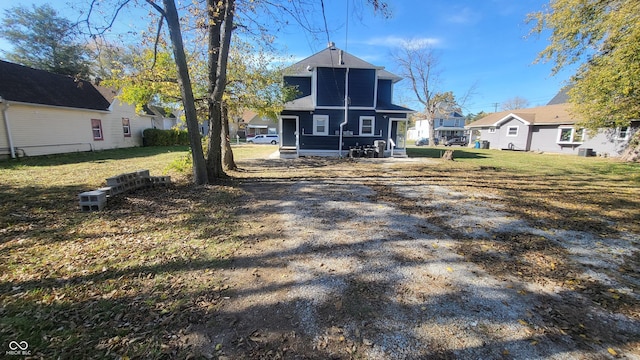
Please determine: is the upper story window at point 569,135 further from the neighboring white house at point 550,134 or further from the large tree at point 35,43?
the large tree at point 35,43

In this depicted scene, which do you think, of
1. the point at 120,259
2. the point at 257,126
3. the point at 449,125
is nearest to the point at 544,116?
the point at 449,125

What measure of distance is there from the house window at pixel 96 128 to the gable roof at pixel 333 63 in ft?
42.4

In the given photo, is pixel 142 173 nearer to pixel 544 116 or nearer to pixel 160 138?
pixel 160 138

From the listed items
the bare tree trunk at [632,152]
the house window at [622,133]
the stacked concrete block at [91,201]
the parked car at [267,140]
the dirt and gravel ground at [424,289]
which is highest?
the house window at [622,133]

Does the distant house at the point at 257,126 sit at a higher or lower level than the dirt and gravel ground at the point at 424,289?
higher

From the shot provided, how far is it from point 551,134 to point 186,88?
28.2 meters

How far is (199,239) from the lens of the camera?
425 centimetres

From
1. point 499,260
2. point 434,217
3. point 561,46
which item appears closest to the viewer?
point 499,260

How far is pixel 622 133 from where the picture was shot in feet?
60.8

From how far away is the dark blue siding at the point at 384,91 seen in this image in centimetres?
1841

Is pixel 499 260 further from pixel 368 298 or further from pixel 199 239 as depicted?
pixel 199 239

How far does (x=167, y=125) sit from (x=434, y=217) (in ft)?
117

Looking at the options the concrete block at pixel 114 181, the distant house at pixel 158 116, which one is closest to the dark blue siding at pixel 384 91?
the distant house at pixel 158 116

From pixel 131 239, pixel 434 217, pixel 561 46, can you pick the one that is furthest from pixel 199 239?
pixel 561 46
